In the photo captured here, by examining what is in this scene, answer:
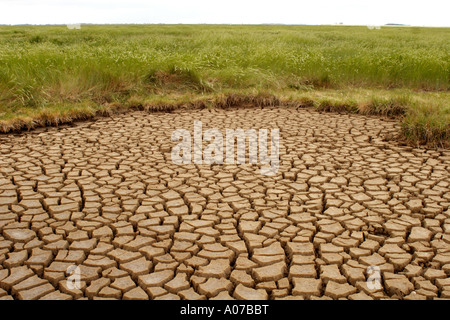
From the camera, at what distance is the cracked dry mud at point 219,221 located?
2.81 meters

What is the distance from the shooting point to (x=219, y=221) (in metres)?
3.63

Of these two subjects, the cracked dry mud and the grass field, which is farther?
the grass field

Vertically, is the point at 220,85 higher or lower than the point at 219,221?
higher

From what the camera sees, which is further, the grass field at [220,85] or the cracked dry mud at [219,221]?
the grass field at [220,85]

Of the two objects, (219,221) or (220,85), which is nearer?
(219,221)

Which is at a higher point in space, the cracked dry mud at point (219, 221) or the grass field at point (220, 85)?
the grass field at point (220, 85)

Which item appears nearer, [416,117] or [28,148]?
[28,148]

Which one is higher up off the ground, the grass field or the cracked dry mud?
the grass field

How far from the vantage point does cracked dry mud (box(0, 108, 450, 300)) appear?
9.21 ft

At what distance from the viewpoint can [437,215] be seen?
12.3 ft
